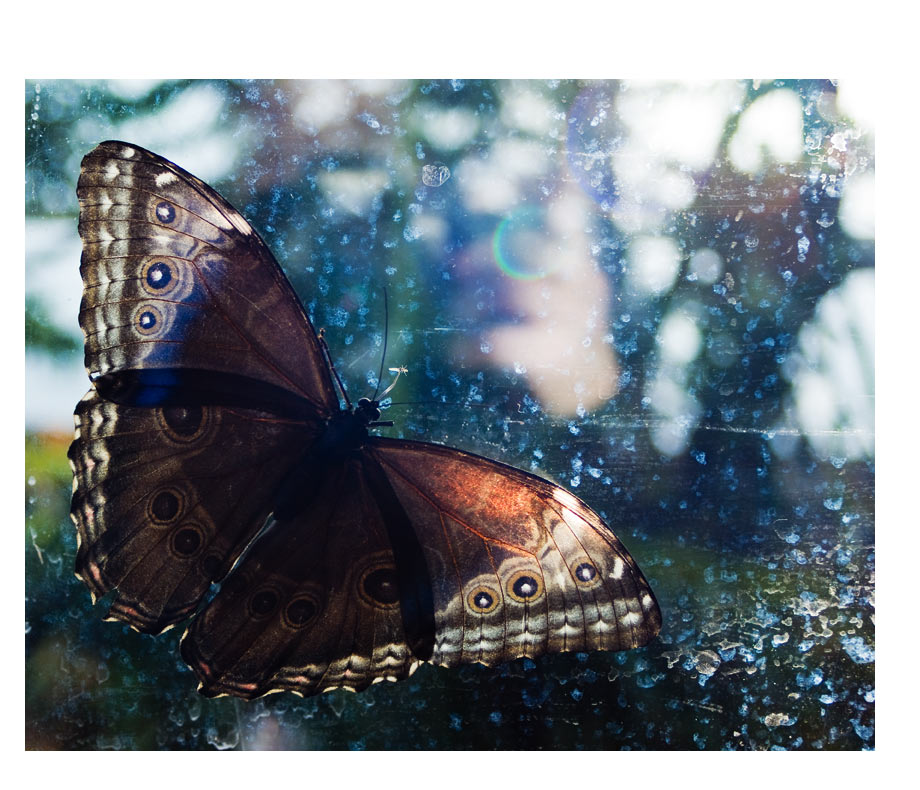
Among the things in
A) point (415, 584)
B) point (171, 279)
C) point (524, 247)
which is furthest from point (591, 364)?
point (171, 279)

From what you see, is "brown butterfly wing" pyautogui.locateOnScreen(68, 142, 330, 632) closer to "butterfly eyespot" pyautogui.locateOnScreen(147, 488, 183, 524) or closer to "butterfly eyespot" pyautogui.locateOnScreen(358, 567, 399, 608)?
"butterfly eyespot" pyautogui.locateOnScreen(147, 488, 183, 524)

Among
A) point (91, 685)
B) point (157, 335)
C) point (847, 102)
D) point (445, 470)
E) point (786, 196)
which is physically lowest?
point (91, 685)

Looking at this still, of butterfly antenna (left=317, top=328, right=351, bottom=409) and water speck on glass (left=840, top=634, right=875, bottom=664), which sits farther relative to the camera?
water speck on glass (left=840, top=634, right=875, bottom=664)

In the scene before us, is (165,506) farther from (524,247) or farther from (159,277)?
(524,247)

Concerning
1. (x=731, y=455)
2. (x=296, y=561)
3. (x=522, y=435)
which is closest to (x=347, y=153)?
(x=522, y=435)

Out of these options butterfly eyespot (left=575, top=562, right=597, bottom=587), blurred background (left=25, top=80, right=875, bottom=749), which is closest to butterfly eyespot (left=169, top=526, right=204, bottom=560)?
blurred background (left=25, top=80, right=875, bottom=749)

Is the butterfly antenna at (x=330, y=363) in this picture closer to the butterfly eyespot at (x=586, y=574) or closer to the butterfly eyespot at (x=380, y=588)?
the butterfly eyespot at (x=380, y=588)
